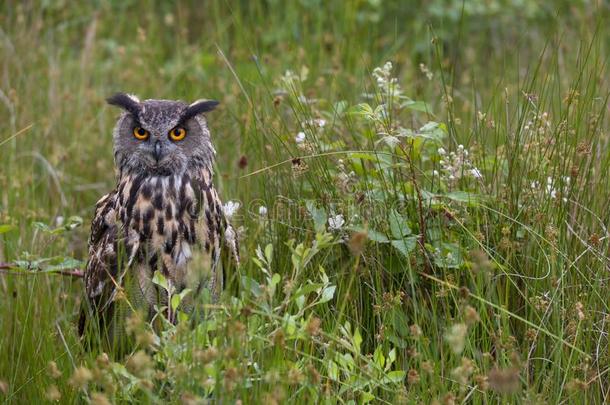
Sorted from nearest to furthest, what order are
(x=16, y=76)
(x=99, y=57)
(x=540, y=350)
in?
1. (x=540, y=350)
2. (x=16, y=76)
3. (x=99, y=57)

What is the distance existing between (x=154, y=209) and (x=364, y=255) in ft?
2.47

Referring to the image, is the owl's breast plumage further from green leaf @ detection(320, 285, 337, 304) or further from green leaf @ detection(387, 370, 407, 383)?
green leaf @ detection(387, 370, 407, 383)

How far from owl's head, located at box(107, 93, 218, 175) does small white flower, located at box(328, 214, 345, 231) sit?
2.07ft

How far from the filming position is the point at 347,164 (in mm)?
3936

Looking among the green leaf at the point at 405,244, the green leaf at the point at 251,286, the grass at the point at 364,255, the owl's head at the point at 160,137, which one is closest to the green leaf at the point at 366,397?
the grass at the point at 364,255

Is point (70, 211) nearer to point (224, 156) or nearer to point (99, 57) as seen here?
point (224, 156)

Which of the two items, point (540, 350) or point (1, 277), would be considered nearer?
point (540, 350)

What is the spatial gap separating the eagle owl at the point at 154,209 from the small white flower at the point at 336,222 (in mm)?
386

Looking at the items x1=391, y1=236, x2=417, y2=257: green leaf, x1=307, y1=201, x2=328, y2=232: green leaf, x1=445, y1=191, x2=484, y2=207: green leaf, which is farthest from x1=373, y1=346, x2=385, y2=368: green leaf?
x1=445, y1=191, x2=484, y2=207: green leaf

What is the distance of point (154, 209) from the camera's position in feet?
12.3

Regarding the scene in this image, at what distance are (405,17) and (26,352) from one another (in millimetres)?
4630

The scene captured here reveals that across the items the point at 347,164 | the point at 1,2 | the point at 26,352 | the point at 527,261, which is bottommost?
the point at 26,352

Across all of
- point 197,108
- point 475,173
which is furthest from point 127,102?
point 475,173

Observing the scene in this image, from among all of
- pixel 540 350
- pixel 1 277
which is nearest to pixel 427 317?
pixel 540 350
